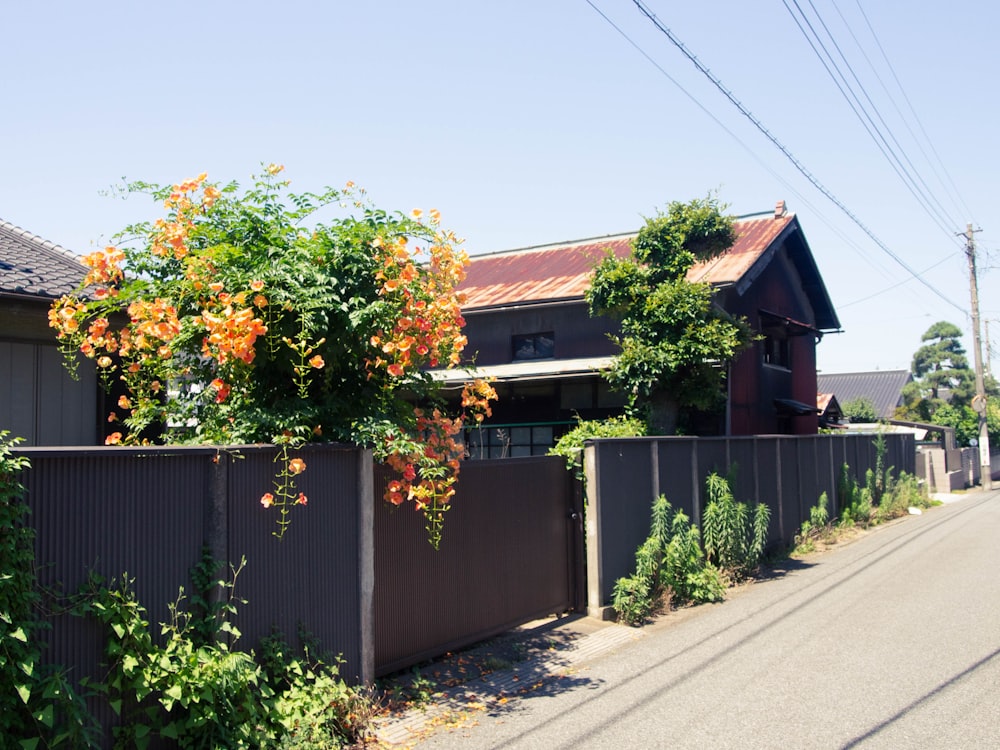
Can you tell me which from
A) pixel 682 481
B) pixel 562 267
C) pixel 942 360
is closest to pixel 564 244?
pixel 562 267

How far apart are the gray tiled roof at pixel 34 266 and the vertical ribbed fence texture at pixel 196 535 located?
313 cm

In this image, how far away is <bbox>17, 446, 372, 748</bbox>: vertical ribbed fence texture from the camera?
4.43 metres

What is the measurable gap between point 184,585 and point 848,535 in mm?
15280

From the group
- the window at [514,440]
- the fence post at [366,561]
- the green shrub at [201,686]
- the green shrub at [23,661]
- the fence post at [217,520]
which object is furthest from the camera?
the window at [514,440]

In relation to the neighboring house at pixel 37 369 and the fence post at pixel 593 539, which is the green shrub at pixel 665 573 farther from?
the neighboring house at pixel 37 369

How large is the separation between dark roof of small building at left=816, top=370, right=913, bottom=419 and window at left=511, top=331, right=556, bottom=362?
3733 cm

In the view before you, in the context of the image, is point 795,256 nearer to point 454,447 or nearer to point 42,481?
point 454,447

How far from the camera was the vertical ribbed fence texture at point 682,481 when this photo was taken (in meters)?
9.45

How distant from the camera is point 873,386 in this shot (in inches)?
2152

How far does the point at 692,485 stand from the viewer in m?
11.5

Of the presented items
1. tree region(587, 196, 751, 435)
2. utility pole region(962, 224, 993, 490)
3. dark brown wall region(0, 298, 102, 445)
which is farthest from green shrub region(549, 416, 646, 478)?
utility pole region(962, 224, 993, 490)

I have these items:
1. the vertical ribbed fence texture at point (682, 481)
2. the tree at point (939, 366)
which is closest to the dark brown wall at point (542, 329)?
the vertical ribbed fence texture at point (682, 481)

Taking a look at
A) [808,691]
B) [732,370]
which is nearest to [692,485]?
[808,691]

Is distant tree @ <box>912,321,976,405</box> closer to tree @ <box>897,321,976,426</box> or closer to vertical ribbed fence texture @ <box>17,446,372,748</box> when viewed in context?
tree @ <box>897,321,976,426</box>
